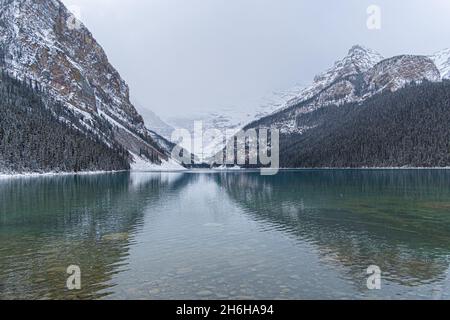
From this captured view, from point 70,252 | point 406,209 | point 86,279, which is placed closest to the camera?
point 86,279

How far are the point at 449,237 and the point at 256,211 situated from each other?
1132 inches

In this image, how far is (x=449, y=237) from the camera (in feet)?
130

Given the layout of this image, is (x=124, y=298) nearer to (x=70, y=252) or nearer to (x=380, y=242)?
(x=70, y=252)

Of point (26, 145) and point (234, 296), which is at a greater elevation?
point (26, 145)

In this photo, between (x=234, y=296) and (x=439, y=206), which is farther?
(x=439, y=206)

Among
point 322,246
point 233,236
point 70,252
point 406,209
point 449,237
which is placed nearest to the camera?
point 70,252

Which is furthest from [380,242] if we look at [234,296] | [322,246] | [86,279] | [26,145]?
[26,145]

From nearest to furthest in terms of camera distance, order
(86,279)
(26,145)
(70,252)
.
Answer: (86,279) < (70,252) < (26,145)

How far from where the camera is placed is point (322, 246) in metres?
36.3

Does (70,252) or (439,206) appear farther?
(439,206)

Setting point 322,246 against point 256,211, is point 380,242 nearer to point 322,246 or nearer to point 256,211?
point 322,246
